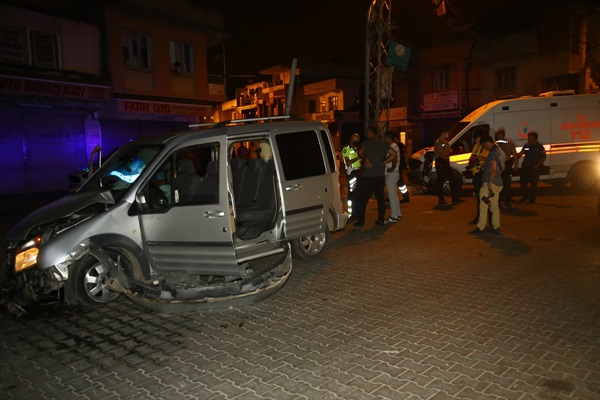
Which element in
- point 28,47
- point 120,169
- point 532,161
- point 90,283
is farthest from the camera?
point 28,47

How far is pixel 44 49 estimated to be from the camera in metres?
18.6

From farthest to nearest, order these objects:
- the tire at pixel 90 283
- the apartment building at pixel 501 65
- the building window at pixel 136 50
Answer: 1. the apartment building at pixel 501 65
2. the building window at pixel 136 50
3. the tire at pixel 90 283

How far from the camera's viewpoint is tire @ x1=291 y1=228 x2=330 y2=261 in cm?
725

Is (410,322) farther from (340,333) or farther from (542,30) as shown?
(542,30)

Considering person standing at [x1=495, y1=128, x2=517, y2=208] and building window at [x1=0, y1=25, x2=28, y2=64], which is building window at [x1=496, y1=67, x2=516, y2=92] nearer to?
person standing at [x1=495, y1=128, x2=517, y2=208]

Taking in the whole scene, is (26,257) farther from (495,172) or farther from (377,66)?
(377,66)

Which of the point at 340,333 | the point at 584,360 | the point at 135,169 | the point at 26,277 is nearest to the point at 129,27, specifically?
the point at 135,169

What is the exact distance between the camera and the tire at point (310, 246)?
7246mm

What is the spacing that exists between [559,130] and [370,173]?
7.62 metres

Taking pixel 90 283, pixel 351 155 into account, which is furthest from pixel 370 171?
pixel 90 283

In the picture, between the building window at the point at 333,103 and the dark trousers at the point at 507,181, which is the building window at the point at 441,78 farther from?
the dark trousers at the point at 507,181

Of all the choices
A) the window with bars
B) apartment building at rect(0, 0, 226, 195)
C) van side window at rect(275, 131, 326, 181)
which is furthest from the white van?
the window with bars

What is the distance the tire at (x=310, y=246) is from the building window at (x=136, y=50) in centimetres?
1753

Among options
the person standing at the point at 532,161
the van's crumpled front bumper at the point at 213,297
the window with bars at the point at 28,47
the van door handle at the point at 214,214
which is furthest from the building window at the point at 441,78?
the van door handle at the point at 214,214
